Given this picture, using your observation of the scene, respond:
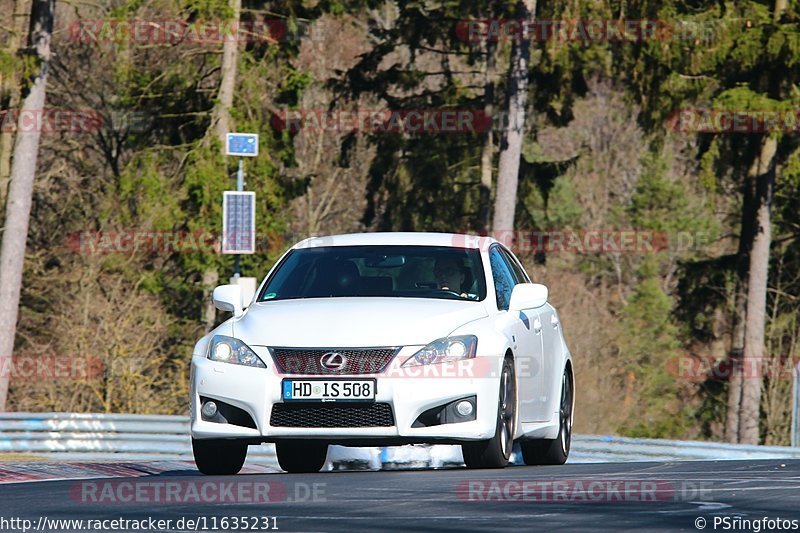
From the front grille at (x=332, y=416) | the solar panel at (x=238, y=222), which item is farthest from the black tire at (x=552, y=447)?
the solar panel at (x=238, y=222)

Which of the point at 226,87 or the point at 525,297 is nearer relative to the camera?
the point at 525,297

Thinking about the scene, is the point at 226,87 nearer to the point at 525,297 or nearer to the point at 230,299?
the point at 230,299

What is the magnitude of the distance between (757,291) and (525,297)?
888 inches

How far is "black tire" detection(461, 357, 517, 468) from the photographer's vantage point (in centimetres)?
1123

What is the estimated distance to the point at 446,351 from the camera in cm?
1095

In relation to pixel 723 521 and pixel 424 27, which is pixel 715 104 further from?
pixel 723 521

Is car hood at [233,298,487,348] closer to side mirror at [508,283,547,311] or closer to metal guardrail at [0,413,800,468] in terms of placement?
side mirror at [508,283,547,311]

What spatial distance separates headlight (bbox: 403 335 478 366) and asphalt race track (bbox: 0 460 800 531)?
0.75 meters

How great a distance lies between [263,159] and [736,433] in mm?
12121

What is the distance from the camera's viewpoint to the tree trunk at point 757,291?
110 feet

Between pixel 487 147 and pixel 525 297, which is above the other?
pixel 525 297

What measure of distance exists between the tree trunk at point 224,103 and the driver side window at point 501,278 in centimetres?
2469

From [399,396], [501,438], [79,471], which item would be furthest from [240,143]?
[399,396]

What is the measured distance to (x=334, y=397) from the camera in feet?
35.5
